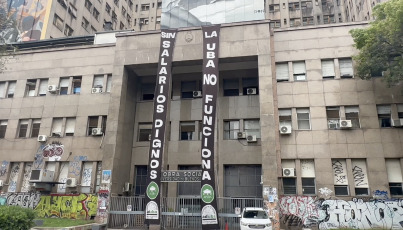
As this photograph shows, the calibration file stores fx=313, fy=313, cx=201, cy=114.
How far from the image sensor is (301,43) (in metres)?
24.5

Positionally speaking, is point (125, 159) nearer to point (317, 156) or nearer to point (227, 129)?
point (227, 129)

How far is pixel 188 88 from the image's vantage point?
28000mm

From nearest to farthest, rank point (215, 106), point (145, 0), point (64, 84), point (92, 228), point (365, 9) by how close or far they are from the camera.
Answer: point (92, 228) < point (215, 106) < point (64, 84) < point (365, 9) < point (145, 0)

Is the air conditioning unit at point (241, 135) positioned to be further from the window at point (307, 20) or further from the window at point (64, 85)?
the window at point (307, 20)

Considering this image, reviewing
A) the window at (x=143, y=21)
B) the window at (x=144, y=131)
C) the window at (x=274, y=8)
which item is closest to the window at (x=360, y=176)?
the window at (x=144, y=131)

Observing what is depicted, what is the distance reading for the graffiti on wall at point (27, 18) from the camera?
35062mm

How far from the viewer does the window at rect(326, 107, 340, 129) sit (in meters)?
22.5

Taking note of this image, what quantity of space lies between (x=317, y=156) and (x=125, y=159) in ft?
48.3

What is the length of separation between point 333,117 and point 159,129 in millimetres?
12732

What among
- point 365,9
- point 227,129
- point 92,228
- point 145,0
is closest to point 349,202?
point 227,129

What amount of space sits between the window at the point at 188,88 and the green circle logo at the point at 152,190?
30.0ft

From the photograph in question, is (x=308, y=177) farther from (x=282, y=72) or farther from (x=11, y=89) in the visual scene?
(x=11, y=89)

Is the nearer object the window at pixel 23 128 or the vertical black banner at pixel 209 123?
the vertical black banner at pixel 209 123

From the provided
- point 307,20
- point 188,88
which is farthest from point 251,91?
point 307,20
